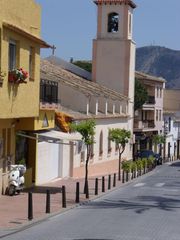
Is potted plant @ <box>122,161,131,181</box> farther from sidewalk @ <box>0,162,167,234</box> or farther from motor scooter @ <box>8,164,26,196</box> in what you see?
motor scooter @ <box>8,164,26,196</box>

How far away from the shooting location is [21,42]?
24062 mm

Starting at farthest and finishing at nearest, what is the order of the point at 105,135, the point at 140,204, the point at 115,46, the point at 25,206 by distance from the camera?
1. the point at 115,46
2. the point at 105,135
3. the point at 140,204
4. the point at 25,206

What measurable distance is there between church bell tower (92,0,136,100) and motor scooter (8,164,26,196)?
3803cm

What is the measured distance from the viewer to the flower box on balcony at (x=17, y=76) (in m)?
22.7

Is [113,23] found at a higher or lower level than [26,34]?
higher

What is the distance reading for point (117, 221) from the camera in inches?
773

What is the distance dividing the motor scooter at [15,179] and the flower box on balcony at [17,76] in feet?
14.7

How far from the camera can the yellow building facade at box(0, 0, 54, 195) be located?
2209cm

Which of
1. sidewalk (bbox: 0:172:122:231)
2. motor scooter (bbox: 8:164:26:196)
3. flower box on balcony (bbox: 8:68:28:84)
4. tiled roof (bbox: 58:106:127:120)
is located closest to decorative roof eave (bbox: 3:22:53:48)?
flower box on balcony (bbox: 8:68:28:84)

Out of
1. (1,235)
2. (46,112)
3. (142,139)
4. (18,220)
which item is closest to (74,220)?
(18,220)

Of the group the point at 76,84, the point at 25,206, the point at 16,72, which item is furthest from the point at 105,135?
the point at 25,206

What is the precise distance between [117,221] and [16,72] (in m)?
6.34

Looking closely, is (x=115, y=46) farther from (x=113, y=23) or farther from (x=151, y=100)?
(x=151, y=100)

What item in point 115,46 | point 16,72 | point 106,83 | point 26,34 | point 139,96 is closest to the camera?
point 16,72
